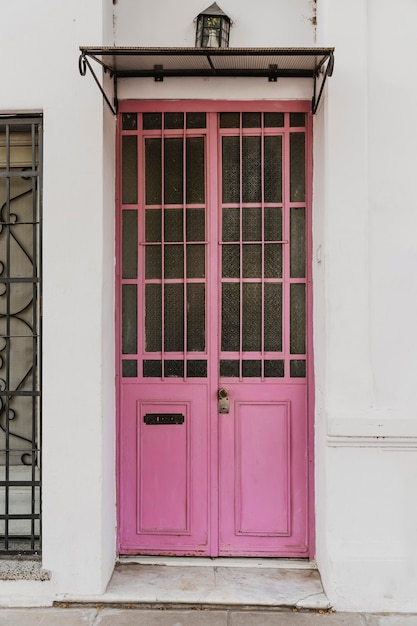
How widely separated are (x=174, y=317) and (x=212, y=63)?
1916 millimetres

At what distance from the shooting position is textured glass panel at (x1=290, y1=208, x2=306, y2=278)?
429 cm

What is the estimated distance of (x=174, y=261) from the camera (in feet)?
14.2

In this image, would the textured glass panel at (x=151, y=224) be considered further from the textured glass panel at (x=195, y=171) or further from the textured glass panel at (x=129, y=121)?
the textured glass panel at (x=129, y=121)

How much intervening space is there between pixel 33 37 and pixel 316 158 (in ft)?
7.37

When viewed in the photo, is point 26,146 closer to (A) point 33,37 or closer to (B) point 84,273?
(A) point 33,37

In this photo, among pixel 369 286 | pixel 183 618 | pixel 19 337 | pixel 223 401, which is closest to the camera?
pixel 183 618

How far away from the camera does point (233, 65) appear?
13.0 ft

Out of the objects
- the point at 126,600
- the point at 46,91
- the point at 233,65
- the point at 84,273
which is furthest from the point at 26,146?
the point at 126,600

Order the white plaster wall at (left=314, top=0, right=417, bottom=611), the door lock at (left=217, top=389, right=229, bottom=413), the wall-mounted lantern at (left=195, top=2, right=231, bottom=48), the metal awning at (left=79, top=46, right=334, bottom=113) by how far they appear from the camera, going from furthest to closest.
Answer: the door lock at (left=217, top=389, right=229, bottom=413) < the wall-mounted lantern at (left=195, top=2, right=231, bottom=48) < the white plaster wall at (left=314, top=0, right=417, bottom=611) < the metal awning at (left=79, top=46, right=334, bottom=113)

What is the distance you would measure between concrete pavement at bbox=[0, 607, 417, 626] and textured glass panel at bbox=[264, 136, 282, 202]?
303 centimetres

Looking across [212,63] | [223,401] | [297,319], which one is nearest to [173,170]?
[212,63]

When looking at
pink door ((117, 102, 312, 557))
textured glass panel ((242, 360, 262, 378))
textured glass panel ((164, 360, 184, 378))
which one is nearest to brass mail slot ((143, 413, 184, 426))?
pink door ((117, 102, 312, 557))

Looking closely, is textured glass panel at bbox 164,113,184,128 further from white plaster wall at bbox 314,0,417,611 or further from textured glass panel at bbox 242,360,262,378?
textured glass panel at bbox 242,360,262,378

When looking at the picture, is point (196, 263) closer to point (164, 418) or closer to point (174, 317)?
point (174, 317)
